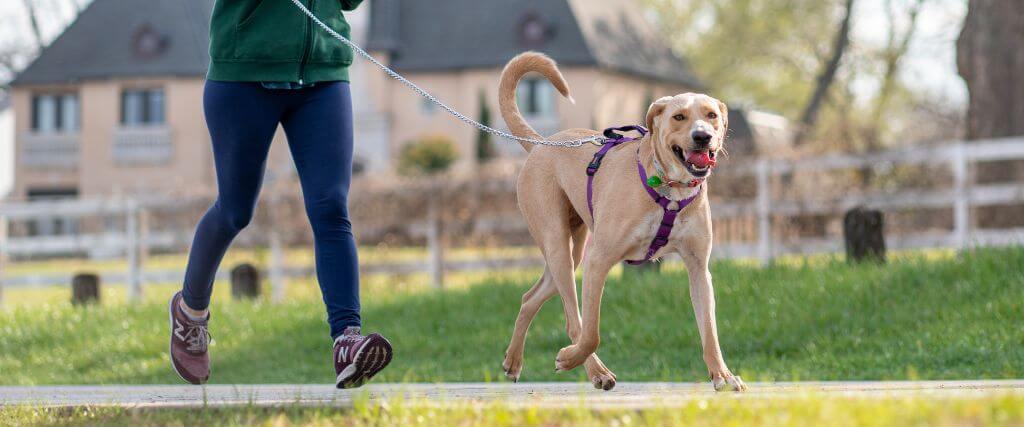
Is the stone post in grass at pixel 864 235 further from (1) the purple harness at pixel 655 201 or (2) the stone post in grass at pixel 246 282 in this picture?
(2) the stone post in grass at pixel 246 282

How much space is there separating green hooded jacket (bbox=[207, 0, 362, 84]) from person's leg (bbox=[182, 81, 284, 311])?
0.26 feet

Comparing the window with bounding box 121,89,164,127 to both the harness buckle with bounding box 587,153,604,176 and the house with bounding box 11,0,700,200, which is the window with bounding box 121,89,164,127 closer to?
the house with bounding box 11,0,700,200

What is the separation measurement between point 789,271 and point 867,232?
79cm

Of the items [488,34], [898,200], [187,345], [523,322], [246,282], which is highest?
[523,322]

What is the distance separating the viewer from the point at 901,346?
23.7ft

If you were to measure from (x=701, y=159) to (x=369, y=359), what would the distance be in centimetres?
153

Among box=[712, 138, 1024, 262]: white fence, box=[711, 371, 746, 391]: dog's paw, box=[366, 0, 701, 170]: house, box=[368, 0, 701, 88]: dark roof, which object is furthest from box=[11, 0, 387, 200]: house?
box=[711, 371, 746, 391]: dog's paw

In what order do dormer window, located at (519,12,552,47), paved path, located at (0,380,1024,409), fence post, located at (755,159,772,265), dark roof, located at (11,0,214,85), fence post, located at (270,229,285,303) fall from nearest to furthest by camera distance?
paved path, located at (0,380,1024,409) < fence post, located at (755,159,772,265) < fence post, located at (270,229,285,303) < dormer window, located at (519,12,552,47) < dark roof, located at (11,0,214,85)

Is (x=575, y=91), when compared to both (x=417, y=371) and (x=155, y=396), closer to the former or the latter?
(x=417, y=371)

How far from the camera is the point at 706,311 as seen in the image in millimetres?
4785

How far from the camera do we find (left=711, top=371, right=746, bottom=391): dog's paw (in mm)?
4562

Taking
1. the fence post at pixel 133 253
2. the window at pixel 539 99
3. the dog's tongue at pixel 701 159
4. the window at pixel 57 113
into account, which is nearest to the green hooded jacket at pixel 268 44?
the dog's tongue at pixel 701 159

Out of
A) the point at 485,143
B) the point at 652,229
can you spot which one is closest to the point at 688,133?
the point at 652,229

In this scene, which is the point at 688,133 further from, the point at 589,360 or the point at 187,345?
the point at 187,345
